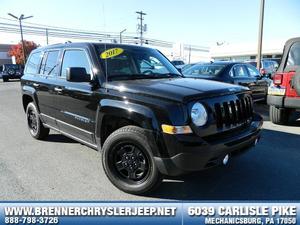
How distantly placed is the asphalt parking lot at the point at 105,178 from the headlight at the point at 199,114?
979mm

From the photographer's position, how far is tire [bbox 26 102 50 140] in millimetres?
6069

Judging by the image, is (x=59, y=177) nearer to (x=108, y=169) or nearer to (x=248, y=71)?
(x=108, y=169)

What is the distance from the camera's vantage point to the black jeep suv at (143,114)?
3281 mm

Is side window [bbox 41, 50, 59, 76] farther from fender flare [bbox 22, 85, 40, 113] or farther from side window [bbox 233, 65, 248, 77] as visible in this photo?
side window [bbox 233, 65, 248, 77]

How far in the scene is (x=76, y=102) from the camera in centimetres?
454

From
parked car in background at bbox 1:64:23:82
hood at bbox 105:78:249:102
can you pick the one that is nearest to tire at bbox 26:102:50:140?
hood at bbox 105:78:249:102

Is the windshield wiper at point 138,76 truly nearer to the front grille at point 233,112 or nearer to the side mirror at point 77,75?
the side mirror at point 77,75

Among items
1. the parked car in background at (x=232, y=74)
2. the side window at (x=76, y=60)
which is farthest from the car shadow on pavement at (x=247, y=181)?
the parked car in background at (x=232, y=74)

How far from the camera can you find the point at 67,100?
478 cm

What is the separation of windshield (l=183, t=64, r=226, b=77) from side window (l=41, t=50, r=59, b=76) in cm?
452

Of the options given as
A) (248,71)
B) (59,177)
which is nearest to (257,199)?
(59,177)

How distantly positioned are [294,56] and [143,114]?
16.4 feet

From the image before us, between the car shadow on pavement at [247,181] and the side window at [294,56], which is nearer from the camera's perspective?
the car shadow on pavement at [247,181]

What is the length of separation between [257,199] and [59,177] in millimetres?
2641
